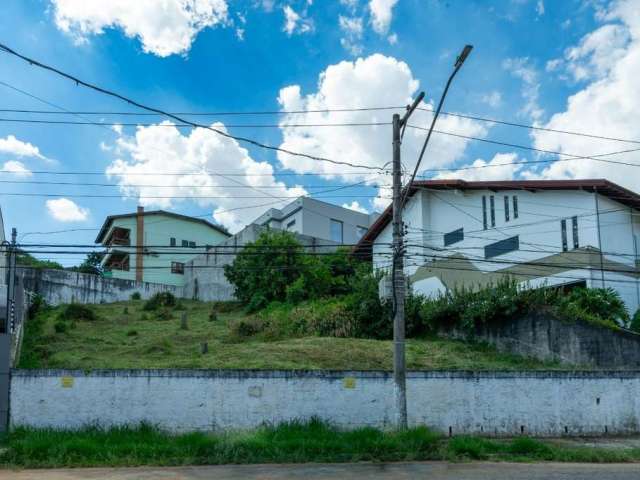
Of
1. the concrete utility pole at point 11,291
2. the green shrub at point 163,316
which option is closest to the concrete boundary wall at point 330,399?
the concrete utility pole at point 11,291

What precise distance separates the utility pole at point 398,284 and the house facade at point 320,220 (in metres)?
36.6

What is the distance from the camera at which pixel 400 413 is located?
1355 centimetres

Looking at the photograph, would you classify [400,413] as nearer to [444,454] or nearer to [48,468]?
[444,454]

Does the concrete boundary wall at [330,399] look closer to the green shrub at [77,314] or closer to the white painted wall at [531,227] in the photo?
the white painted wall at [531,227]

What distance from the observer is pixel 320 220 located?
5303 cm

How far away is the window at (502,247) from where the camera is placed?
89.9 feet

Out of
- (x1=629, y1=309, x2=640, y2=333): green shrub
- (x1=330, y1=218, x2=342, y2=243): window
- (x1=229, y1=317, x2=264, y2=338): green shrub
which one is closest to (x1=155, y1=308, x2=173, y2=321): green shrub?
(x1=229, y1=317, x2=264, y2=338): green shrub

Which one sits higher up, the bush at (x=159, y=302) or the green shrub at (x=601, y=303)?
the bush at (x=159, y=302)

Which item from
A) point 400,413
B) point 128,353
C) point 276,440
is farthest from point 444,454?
point 128,353

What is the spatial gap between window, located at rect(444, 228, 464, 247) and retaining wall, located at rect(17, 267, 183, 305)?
72.0ft

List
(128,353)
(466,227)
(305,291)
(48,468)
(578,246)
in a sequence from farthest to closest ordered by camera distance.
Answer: (305,291), (466,227), (578,246), (128,353), (48,468)

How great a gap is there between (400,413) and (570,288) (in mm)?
14614

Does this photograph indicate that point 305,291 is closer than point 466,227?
No

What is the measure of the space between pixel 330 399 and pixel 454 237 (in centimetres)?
1643
